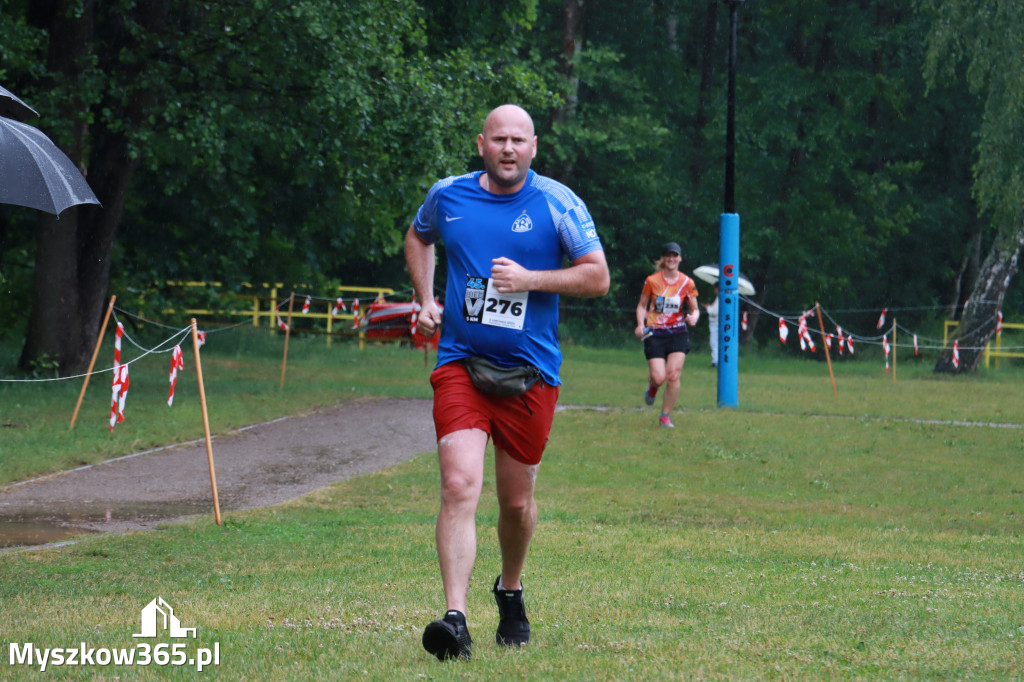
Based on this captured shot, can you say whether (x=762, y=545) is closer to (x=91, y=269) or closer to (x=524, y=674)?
(x=524, y=674)

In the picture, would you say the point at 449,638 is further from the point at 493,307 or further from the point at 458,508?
the point at 493,307

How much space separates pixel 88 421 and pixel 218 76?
6194 mm

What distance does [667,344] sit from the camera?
15.0 metres

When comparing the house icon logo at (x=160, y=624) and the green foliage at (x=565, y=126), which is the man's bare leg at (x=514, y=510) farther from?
the green foliage at (x=565, y=126)

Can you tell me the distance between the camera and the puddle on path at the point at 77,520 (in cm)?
845

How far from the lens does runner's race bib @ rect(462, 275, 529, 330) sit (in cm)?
491

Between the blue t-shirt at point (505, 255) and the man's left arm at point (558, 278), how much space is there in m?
0.06

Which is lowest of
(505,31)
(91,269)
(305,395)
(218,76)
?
(305,395)

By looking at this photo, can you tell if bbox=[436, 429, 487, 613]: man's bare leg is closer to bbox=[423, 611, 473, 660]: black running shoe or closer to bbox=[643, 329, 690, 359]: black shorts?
bbox=[423, 611, 473, 660]: black running shoe

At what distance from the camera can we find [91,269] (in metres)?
19.3

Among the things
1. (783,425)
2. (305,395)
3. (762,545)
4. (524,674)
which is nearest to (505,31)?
(305,395)

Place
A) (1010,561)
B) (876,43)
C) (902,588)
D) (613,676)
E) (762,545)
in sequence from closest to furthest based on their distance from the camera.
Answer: (613,676)
(902,588)
(1010,561)
(762,545)
(876,43)

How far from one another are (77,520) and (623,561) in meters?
4.27

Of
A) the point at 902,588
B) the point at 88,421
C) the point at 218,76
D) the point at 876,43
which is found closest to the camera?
the point at 902,588
